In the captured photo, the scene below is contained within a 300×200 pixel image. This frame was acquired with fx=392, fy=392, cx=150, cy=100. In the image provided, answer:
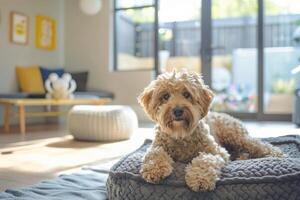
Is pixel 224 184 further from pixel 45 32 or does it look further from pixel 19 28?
pixel 45 32

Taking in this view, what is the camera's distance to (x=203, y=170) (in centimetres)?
152

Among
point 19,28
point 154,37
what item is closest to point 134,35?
point 154,37

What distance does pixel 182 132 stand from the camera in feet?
5.50

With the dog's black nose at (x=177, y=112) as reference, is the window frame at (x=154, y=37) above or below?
above

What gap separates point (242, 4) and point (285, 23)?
764 millimetres

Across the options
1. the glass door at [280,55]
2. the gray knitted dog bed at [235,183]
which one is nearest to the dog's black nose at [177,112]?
the gray knitted dog bed at [235,183]

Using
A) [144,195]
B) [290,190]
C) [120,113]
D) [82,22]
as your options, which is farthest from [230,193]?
[82,22]

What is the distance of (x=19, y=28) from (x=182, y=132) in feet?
16.9

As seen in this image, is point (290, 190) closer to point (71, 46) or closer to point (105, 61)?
point (105, 61)

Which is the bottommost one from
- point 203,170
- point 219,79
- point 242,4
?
point 203,170

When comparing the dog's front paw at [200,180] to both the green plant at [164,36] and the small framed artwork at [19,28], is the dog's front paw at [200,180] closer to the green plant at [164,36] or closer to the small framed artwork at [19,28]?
the small framed artwork at [19,28]

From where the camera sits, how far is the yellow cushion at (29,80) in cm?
607

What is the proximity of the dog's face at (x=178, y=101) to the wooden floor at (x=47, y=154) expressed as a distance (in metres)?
1.00

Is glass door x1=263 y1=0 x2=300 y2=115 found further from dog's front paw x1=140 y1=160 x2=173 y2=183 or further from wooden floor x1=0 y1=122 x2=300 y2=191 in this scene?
dog's front paw x1=140 y1=160 x2=173 y2=183
